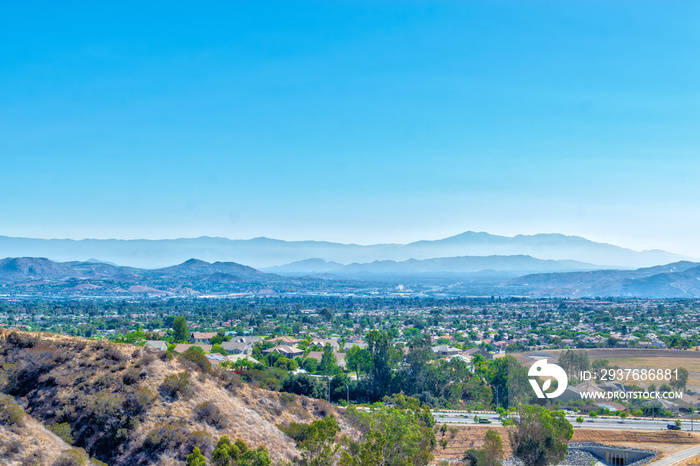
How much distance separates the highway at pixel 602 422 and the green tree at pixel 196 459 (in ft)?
67.0

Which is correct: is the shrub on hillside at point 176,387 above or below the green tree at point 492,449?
above

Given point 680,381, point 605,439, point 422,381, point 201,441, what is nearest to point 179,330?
point 422,381

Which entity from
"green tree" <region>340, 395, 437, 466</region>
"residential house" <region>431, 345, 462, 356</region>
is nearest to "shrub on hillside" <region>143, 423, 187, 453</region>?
"green tree" <region>340, 395, 437, 466</region>

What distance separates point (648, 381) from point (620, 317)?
68.1m

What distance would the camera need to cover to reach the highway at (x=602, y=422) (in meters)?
35.9

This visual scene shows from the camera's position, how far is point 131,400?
22.3 metres

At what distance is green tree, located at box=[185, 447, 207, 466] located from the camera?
1845 cm

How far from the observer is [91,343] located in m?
27.1

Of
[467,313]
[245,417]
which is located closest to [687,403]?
[245,417]

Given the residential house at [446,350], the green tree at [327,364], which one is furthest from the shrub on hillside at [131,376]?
the residential house at [446,350]

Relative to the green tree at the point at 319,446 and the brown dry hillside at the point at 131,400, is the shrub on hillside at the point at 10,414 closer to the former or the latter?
the brown dry hillside at the point at 131,400

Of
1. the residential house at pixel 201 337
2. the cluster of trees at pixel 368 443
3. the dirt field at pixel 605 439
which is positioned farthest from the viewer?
the residential house at pixel 201 337

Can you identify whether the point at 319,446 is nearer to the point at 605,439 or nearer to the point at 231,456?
the point at 231,456

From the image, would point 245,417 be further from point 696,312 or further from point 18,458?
point 696,312
